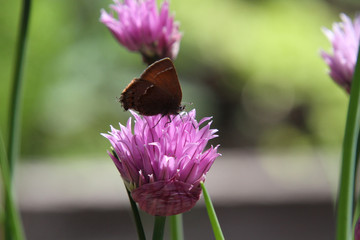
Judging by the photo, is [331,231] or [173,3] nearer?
[331,231]

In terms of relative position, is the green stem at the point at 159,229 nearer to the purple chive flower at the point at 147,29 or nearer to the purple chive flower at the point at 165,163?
the purple chive flower at the point at 165,163

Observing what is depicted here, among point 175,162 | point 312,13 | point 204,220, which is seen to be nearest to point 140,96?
point 175,162

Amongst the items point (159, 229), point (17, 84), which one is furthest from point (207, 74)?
point (159, 229)

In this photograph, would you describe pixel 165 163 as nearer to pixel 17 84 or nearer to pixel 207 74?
pixel 17 84

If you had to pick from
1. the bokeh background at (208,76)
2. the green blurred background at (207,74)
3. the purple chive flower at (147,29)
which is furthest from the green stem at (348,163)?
the green blurred background at (207,74)

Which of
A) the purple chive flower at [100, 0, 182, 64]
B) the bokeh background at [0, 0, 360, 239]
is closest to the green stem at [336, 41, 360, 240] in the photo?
the purple chive flower at [100, 0, 182, 64]

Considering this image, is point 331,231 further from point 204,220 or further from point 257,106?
point 257,106
